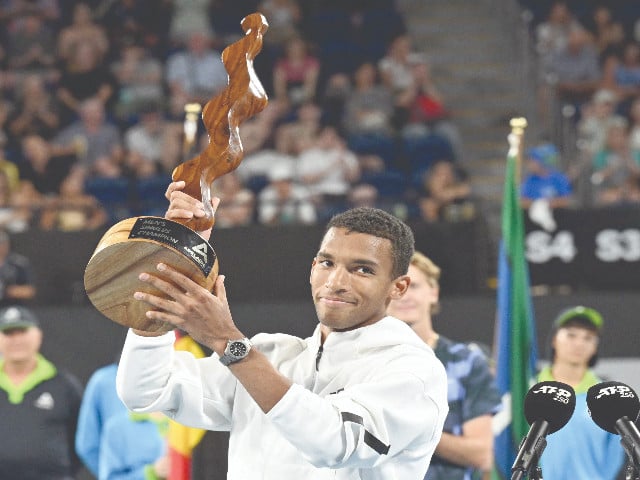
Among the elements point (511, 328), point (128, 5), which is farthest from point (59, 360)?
point (128, 5)

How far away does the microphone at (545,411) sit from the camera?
303 cm

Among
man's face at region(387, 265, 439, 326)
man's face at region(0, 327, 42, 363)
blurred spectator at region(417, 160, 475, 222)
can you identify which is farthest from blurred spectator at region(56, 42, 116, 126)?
man's face at region(387, 265, 439, 326)

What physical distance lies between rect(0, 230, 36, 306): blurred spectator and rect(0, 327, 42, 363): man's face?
1.88 metres

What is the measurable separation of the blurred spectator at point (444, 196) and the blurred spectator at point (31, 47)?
4.66 metres

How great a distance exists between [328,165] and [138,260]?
8.41 meters

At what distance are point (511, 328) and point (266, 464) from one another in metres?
3.53

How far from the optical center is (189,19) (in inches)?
549

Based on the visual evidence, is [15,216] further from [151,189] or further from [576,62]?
[576,62]

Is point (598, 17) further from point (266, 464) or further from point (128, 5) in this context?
point (266, 464)

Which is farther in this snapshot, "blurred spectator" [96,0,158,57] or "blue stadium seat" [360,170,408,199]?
"blurred spectator" [96,0,158,57]

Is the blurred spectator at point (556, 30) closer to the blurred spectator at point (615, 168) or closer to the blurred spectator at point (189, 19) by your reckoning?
the blurred spectator at point (615, 168)

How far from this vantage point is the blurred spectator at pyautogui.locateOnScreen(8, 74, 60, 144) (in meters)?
12.3

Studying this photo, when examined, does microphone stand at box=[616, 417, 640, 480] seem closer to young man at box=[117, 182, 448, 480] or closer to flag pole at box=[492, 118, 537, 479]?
young man at box=[117, 182, 448, 480]

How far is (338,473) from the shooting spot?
3088mm
